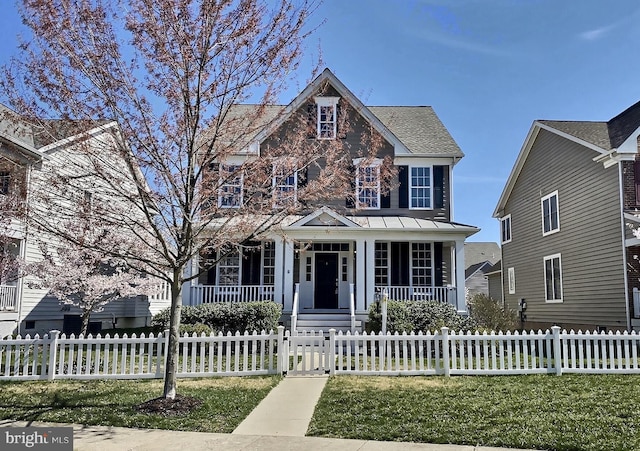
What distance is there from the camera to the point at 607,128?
18.3m

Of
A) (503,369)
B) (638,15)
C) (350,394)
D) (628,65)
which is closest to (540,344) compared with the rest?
(503,369)

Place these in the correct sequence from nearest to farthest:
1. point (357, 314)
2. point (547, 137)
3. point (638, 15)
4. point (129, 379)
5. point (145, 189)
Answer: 1. point (145, 189)
2. point (129, 379)
3. point (638, 15)
4. point (357, 314)
5. point (547, 137)

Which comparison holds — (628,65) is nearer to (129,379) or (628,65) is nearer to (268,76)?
(268,76)

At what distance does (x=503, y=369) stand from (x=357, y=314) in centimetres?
682

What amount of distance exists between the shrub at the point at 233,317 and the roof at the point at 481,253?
3383 cm

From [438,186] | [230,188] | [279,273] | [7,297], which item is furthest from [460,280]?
[7,297]

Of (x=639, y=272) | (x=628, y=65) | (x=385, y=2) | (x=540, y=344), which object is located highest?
(x=628, y=65)

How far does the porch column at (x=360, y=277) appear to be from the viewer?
52.5 ft

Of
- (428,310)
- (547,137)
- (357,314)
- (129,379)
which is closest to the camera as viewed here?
(129,379)

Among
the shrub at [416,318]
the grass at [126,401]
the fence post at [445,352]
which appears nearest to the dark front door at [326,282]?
the shrub at [416,318]

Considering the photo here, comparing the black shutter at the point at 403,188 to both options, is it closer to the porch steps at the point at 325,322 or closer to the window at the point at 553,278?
the porch steps at the point at 325,322

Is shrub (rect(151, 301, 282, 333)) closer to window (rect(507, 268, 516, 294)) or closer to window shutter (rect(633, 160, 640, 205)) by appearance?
window shutter (rect(633, 160, 640, 205))

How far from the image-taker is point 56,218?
7555 millimetres

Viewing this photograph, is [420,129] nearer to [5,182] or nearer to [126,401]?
[5,182]
